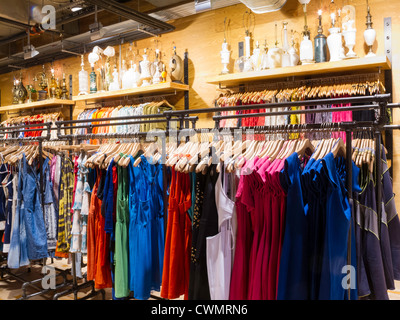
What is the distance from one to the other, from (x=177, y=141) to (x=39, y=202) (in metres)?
1.46

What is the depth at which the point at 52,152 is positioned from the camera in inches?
122

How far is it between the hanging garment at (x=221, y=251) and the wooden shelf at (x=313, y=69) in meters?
2.36

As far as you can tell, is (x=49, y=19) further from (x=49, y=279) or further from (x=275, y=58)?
(x=49, y=279)

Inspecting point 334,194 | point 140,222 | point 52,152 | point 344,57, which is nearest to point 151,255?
point 140,222

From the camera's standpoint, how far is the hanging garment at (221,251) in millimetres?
1721

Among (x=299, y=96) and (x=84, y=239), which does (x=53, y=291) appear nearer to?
(x=84, y=239)

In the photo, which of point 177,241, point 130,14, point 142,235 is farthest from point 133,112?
point 177,241

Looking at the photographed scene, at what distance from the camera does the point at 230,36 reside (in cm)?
458

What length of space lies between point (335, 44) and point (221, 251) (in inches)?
110

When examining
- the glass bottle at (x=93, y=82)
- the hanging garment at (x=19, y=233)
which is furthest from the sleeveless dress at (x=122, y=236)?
the glass bottle at (x=93, y=82)

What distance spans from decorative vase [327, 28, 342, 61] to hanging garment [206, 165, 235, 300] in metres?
2.53

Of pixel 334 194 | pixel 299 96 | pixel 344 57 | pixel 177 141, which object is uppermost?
pixel 344 57

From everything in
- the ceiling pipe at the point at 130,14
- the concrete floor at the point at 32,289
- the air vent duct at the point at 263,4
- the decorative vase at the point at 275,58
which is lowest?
the concrete floor at the point at 32,289

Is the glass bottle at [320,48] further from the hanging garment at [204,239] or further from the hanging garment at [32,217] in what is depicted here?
the hanging garment at [32,217]
